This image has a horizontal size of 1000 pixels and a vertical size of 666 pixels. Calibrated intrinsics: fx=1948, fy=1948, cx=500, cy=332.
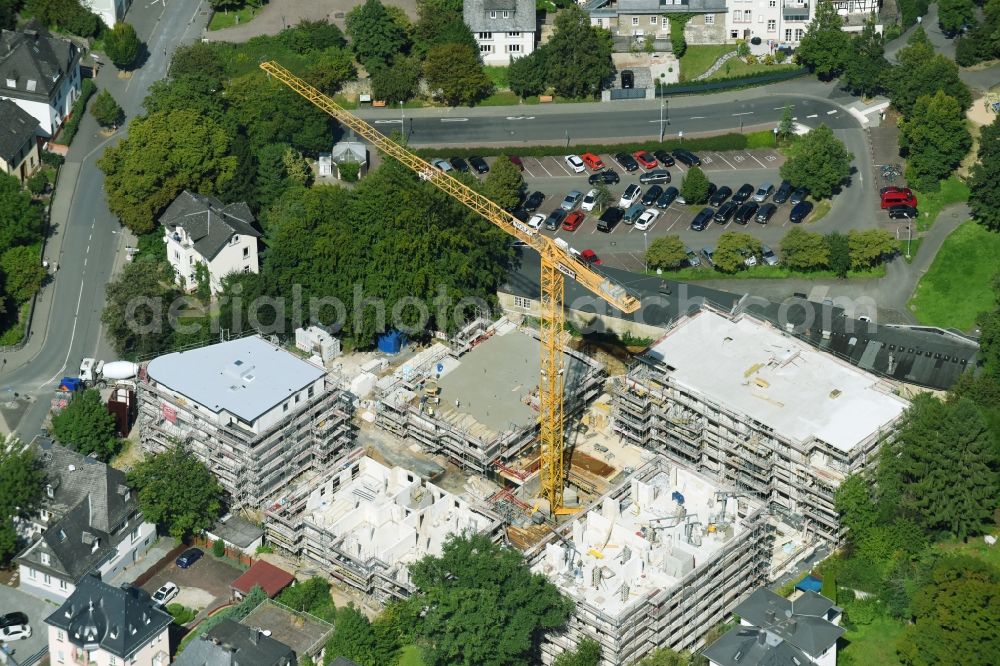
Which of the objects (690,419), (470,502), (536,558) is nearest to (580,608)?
(536,558)

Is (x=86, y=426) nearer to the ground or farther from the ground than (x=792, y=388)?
nearer to the ground

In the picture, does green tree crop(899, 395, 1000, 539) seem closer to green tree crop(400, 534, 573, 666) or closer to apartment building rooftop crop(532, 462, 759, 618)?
apartment building rooftop crop(532, 462, 759, 618)

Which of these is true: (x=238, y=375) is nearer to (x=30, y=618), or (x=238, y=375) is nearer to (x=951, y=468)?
(x=30, y=618)

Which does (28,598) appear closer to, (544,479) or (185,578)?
(185,578)

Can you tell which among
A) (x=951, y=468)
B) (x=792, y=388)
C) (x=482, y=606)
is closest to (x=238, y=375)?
(x=482, y=606)

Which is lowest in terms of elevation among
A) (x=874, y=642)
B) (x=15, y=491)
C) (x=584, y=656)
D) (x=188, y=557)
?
(x=874, y=642)

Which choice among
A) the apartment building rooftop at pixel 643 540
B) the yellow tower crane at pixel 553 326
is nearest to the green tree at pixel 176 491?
the yellow tower crane at pixel 553 326

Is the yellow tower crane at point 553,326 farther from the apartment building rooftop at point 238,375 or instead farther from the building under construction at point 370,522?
the apartment building rooftop at point 238,375

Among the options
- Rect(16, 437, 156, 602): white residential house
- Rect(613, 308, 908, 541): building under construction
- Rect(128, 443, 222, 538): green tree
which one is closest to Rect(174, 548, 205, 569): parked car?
Rect(128, 443, 222, 538): green tree
